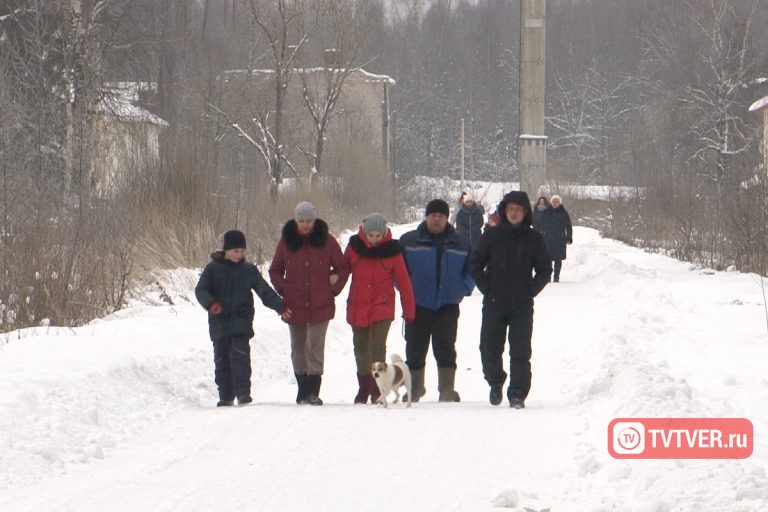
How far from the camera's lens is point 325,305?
1032cm

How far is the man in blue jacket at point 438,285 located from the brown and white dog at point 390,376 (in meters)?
0.54

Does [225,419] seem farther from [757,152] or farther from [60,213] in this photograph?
[757,152]

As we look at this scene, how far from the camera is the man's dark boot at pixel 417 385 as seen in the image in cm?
1054

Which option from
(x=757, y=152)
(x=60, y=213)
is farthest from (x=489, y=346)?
(x=757, y=152)

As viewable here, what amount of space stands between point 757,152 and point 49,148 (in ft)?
49.2

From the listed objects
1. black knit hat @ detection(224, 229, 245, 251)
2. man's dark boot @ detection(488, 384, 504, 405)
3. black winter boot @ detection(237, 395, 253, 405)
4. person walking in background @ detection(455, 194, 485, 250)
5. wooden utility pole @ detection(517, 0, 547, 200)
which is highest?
wooden utility pole @ detection(517, 0, 547, 200)

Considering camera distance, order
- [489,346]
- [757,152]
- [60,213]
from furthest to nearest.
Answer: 1. [757,152]
2. [60,213]
3. [489,346]

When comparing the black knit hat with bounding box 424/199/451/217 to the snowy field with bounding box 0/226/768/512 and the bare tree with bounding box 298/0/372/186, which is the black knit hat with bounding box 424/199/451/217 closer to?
the snowy field with bounding box 0/226/768/512

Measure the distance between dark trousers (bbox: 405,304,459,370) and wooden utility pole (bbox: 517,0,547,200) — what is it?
1705cm

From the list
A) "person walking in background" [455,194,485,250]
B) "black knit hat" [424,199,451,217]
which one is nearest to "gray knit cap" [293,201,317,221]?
"black knit hat" [424,199,451,217]

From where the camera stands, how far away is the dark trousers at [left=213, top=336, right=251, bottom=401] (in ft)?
33.5

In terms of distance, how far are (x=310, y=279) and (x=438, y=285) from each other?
114 centimetres

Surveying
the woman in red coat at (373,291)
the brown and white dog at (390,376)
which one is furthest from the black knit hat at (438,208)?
the brown and white dog at (390,376)

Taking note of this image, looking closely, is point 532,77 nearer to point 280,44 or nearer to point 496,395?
point 280,44
